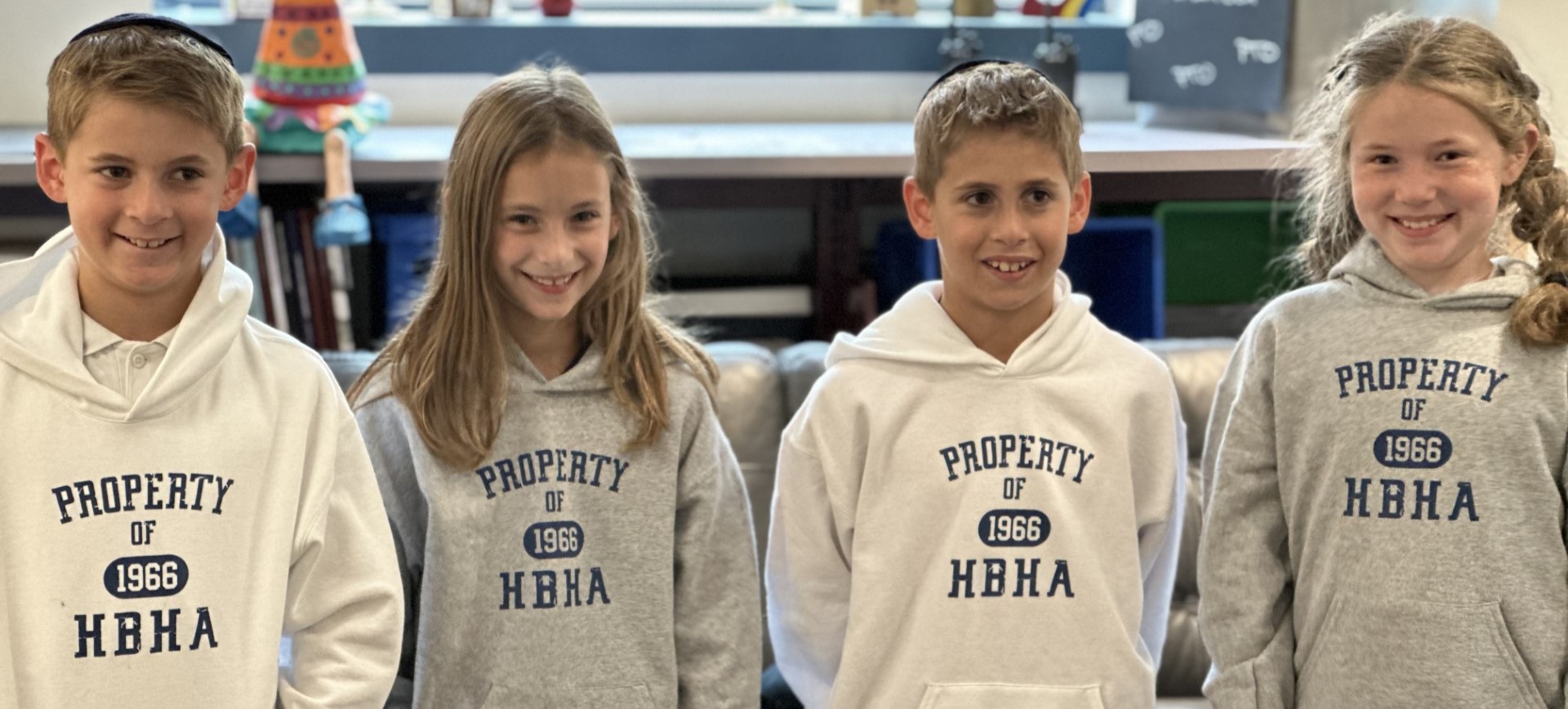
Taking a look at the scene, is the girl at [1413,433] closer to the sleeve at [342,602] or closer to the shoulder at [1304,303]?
the shoulder at [1304,303]

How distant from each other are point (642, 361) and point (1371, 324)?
803 mm

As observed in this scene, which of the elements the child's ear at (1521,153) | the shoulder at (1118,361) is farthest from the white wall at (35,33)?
the child's ear at (1521,153)

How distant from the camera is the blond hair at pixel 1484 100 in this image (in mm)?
1564

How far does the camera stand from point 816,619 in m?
1.72

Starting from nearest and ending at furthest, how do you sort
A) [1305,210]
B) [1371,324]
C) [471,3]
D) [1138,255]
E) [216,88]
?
[216,88] < [1371,324] < [1305,210] < [1138,255] < [471,3]

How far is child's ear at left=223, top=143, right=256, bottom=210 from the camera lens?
153cm

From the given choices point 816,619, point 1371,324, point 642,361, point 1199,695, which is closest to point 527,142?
point 642,361

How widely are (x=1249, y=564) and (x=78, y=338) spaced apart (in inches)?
48.1

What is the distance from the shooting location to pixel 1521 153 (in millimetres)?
1601

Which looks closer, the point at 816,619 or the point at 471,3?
the point at 816,619

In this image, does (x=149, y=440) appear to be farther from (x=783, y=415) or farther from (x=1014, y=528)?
(x=783, y=415)

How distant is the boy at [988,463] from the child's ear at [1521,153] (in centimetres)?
42

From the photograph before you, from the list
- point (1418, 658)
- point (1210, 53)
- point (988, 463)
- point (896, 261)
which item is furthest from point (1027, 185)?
point (1210, 53)

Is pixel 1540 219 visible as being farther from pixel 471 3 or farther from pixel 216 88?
pixel 471 3
